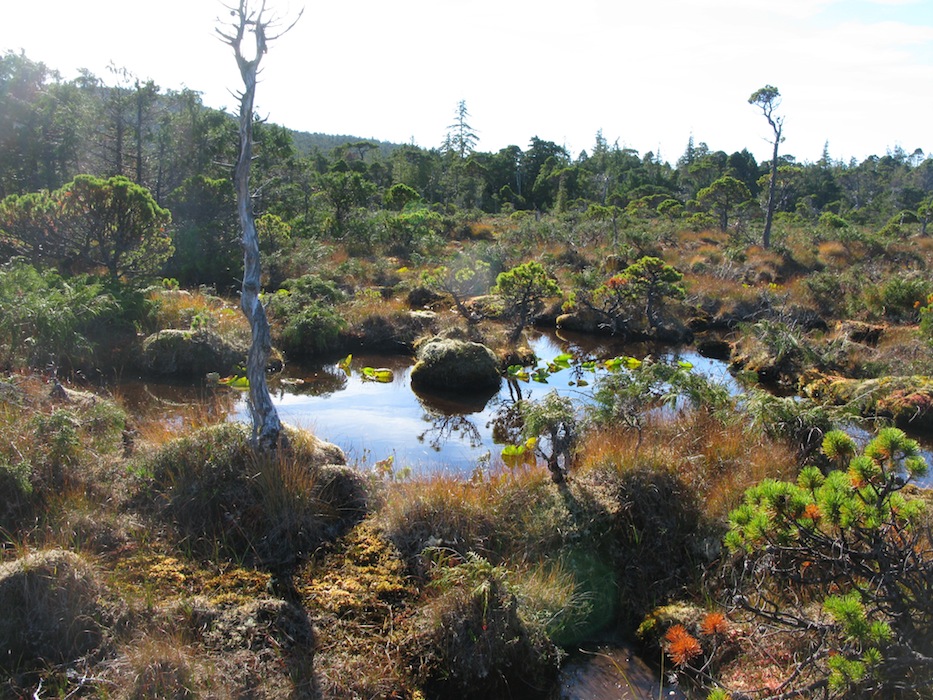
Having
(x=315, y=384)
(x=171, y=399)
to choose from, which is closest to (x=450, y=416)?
(x=315, y=384)

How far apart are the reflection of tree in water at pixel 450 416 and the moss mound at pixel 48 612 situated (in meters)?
5.12

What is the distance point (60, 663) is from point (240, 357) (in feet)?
27.4

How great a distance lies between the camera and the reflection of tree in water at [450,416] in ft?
29.8

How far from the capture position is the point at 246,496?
17.1 feet

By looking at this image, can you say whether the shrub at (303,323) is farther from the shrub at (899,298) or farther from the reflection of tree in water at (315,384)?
the shrub at (899,298)

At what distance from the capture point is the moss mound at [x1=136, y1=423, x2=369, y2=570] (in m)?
4.91

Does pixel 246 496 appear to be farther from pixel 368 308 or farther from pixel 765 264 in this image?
pixel 765 264

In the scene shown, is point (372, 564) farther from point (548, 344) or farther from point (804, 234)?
point (804, 234)

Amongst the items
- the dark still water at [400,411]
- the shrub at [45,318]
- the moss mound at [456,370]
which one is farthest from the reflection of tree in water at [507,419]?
the shrub at [45,318]

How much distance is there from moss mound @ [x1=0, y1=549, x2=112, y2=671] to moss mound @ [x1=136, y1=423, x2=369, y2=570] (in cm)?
93

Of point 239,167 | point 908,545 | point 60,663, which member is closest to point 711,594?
point 908,545

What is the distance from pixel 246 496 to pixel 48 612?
5.52ft

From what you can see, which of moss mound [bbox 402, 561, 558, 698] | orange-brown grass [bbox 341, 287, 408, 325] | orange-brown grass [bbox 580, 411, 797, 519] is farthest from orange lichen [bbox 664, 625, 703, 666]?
orange-brown grass [bbox 341, 287, 408, 325]

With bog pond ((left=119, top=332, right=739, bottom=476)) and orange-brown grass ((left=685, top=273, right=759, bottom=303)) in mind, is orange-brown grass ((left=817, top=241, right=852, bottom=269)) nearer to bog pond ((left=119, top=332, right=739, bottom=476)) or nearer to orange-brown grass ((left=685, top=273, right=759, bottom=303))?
orange-brown grass ((left=685, top=273, right=759, bottom=303))
